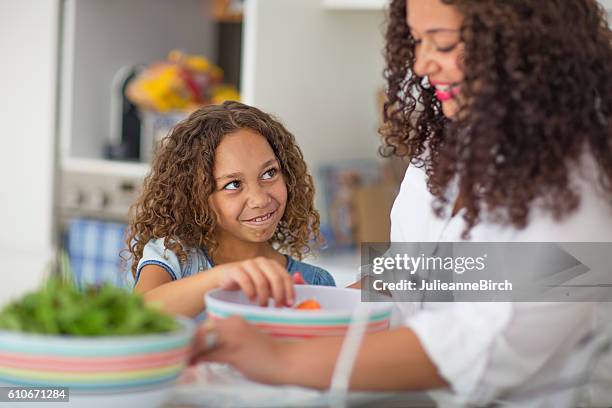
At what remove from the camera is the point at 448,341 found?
33.0 inches

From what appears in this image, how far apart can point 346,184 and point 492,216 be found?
1.78 metres

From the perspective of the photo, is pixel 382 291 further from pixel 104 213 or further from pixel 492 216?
pixel 104 213

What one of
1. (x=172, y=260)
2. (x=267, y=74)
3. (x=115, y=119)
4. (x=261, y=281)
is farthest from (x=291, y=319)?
(x=115, y=119)

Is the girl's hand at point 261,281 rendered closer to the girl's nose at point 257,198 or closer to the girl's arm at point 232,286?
the girl's arm at point 232,286

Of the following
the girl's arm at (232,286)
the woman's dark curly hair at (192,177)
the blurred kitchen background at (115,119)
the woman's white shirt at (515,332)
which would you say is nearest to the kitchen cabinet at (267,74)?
the blurred kitchen background at (115,119)

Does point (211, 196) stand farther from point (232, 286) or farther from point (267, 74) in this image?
point (267, 74)

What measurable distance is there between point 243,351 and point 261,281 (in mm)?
116

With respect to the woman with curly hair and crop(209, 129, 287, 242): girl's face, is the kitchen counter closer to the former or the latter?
the woman with curly hair

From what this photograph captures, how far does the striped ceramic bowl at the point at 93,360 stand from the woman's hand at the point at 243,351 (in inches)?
2.3

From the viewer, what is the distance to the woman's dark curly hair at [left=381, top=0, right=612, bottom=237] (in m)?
0.89

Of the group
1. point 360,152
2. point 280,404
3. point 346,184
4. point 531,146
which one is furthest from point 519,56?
point 360,152

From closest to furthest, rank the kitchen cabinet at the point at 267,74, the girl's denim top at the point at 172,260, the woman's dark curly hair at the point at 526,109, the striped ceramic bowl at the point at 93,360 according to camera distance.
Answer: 1. the striped ceramic bowl at the point at 93,360
2. the woman's dark curly hair at the point at 526,109
3. the girl's denim top at the point at 172,260
4. the kitchen cabinet at the point at 267,74

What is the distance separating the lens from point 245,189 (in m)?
1.39

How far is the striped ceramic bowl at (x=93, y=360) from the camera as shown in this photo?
75 centimetres
